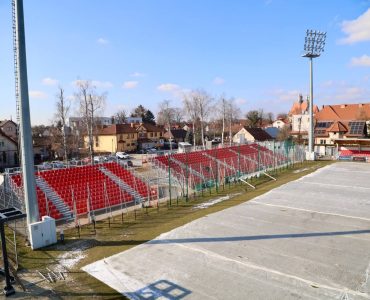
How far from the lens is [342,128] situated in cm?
5638

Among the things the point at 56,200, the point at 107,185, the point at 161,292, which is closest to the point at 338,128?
the point at 107,185

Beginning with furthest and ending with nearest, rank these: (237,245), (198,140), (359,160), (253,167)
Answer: (198,140)
(359,160)
(253,167)
(237,245)

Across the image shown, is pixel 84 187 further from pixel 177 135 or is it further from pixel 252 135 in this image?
pixel 177 135

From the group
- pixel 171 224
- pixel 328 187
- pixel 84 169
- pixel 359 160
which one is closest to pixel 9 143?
pixel 84 169

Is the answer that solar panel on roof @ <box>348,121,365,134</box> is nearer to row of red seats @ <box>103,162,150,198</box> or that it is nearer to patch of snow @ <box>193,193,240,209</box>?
patch of snow @ <box>193,193,240,209</box>

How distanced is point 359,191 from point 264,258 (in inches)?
617

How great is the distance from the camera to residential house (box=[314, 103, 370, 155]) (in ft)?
156

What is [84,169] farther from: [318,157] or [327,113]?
[327,113]

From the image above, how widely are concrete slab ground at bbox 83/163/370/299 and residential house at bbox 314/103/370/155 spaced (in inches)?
1304

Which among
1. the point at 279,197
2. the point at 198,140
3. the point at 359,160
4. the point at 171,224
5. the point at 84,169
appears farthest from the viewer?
the point at 198,140

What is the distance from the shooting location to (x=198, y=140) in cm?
8150

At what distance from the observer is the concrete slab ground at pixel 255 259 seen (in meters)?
9.16

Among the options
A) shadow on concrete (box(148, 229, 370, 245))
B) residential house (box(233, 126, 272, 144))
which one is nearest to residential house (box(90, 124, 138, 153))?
residential house (box(233, 126, 272, 144))

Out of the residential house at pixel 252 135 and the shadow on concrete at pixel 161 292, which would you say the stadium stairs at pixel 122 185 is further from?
the residential house at pixel 252 135
